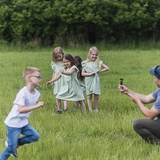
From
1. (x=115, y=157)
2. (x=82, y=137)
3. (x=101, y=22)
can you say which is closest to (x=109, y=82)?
(x=82, y=137)

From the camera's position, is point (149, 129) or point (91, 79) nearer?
point (149, 129)

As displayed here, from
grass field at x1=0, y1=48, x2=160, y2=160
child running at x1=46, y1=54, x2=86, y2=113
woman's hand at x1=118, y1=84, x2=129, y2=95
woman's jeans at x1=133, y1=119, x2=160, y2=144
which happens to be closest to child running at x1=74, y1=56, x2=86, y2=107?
child running at x1=46, y1=54, x2=86, y2=113

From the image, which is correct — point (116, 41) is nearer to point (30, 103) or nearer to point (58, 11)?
point (58, 11)

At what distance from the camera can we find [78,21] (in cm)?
3000

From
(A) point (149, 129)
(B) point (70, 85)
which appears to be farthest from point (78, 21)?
(A) point (149, 129)

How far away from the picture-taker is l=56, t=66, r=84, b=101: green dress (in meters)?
8.63

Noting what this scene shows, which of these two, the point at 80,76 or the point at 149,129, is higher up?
the point at 80,76

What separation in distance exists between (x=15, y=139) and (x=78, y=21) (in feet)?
82.9

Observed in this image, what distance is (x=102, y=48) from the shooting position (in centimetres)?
2814

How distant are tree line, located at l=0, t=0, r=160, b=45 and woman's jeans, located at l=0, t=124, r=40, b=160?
24293 mm

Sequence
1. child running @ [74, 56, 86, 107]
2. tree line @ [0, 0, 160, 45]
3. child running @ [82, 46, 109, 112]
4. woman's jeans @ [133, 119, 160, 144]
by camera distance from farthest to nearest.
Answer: tree line @ [0, 0, 160, 45]
child running @ [74, 56, 86, 107]
child running @ [82, 46, 109, 112]
woman's jeans @ [133, 119, 160, 144]

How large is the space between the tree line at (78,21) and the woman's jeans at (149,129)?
77.2 feet

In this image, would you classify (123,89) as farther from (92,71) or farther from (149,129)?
(92,71)

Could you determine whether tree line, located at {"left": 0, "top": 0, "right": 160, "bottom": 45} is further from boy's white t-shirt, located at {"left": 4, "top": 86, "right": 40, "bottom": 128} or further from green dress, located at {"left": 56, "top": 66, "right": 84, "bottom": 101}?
boy's white t-shirt, located at {"left": 4, "top": 86, "right": 40, "bottom": 128}
